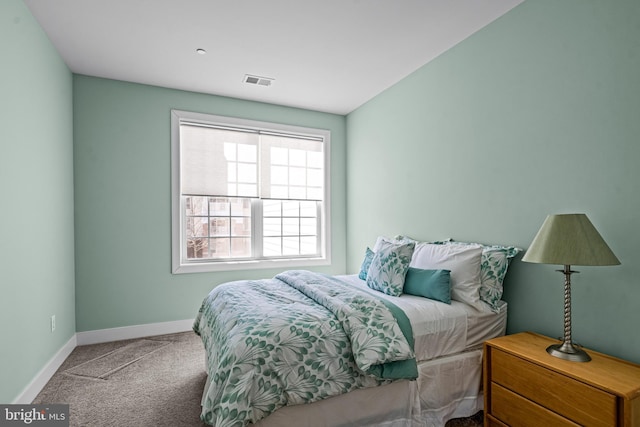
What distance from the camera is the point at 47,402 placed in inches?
93.7

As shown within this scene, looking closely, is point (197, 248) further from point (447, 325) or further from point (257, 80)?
point (447, 325)

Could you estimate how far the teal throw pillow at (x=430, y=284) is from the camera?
7.98 ft

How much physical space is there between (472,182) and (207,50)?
2.53 m

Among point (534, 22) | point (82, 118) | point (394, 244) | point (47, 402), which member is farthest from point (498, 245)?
point (82, 118)

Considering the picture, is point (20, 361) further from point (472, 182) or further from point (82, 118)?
point (472, 182)

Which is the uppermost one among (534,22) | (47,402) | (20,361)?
(534,22)

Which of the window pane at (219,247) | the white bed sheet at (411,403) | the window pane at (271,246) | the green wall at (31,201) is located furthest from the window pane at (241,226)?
the white bed sheet at (411,403)

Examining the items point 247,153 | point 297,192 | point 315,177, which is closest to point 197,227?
point 247,153

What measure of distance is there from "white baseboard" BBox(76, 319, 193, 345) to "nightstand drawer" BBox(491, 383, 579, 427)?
3119 millimetres

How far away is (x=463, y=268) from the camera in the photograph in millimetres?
2471

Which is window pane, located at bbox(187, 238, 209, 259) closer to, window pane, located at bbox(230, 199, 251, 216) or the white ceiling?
window pane, located at bbox(230, 199, 251, 216)

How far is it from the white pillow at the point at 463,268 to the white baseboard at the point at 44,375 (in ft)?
9.67

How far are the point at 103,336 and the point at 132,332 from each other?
0.86 feet

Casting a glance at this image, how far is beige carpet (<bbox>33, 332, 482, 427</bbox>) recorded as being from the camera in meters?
2.21
